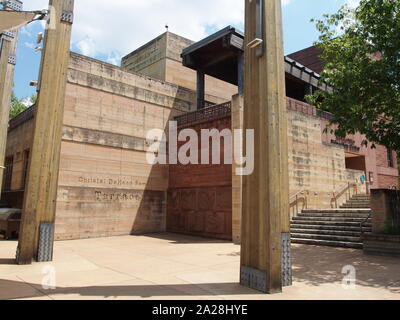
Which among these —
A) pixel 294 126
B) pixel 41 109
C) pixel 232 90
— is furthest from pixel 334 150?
pixel 41 109

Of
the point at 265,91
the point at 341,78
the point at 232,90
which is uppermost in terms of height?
the point at 232,90

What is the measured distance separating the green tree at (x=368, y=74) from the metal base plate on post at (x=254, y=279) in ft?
22.1

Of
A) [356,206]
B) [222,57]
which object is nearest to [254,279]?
[356,206]

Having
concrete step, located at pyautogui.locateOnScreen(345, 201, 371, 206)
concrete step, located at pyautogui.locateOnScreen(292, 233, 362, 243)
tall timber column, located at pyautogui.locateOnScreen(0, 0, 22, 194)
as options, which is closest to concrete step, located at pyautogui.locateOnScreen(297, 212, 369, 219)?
concrete step, located at pyautogui.locateOnScreen(292, 233, 362, 243)

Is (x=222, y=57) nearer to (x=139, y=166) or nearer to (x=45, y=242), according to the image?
(x=139, y=166)

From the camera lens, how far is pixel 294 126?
59.4 feet

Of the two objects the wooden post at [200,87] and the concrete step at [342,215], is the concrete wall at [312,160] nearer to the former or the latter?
the concrete step at [342,215]

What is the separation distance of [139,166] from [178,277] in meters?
12.6

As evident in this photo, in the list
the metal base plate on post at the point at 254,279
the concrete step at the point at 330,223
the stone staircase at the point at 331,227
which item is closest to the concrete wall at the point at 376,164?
the stone staircase at the point at 331,227

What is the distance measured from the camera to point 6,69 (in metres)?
12.2

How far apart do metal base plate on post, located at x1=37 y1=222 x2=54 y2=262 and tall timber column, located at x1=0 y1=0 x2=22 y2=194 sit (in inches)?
166

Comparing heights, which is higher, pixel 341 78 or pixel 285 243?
pixel 341 78

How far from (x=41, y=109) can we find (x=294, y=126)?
44.7ft
